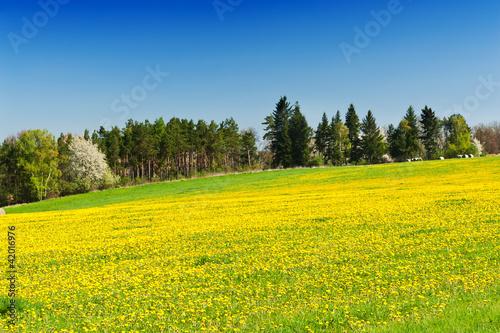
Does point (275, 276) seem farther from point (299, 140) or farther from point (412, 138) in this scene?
point (412, 138)

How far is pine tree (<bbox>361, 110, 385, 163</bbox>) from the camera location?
11544 cm

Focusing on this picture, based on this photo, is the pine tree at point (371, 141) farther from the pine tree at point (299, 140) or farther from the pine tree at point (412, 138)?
the pine tree at point (299, 140)

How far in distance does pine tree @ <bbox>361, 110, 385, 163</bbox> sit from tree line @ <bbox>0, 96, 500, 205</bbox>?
1.04 ft

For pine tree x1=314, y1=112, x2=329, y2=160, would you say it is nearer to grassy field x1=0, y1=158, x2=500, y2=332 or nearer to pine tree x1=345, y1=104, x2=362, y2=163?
pine tree x1=345, y1=104, x2=362, y2=163

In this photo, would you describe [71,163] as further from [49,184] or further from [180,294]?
[180,294]

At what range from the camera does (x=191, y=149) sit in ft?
396

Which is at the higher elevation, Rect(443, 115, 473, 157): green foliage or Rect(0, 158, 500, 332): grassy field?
Rect(443, 115, 473, 157): green foliage

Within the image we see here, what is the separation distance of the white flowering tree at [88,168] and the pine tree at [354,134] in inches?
3045

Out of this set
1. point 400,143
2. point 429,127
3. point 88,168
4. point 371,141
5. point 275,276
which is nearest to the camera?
point 275,276

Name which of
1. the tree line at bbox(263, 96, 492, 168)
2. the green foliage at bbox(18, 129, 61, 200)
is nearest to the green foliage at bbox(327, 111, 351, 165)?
the tree line at bbox(263, 96, 492, 168)

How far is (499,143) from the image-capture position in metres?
149

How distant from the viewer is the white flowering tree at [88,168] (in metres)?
96.9

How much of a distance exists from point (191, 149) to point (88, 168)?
34185mm

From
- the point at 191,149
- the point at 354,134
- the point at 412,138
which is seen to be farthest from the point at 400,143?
the point at 191,149
